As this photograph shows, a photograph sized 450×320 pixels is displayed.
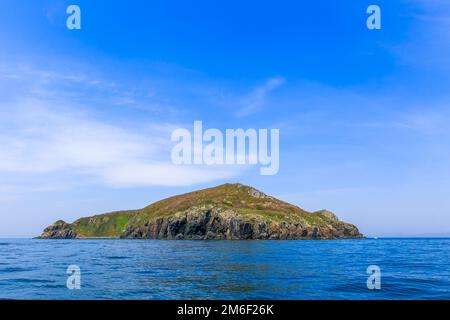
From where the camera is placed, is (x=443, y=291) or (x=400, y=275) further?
(x=400, y=275)

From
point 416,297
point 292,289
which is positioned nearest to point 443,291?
point 416,297

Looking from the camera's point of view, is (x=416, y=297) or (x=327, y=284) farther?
(x=327, y=284)

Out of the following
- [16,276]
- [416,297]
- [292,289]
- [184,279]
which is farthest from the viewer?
[16,276]

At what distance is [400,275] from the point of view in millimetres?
45750
